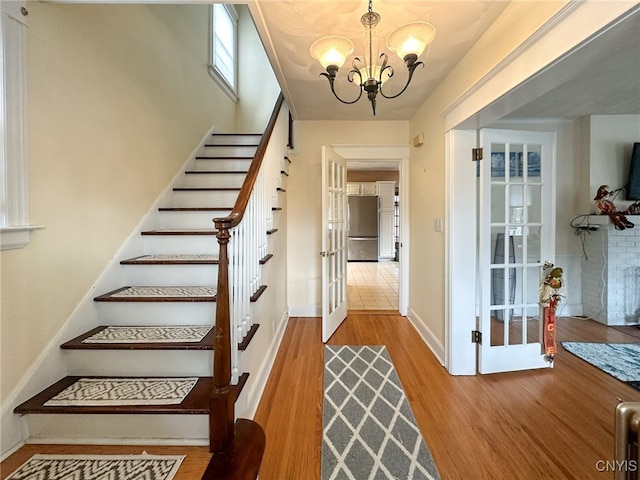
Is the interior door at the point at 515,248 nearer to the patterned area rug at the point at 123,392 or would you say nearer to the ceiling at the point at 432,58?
the ceiling at the point at 432,58

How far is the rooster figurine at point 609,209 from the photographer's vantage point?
294 cm

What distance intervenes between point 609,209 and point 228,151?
4422 mm

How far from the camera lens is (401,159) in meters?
3.30

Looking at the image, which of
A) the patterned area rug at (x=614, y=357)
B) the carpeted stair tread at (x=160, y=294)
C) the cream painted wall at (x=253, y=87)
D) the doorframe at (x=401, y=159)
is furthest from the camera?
the cream painted wall at (x=253, y=87)

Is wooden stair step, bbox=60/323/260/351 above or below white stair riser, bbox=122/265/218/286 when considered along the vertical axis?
below

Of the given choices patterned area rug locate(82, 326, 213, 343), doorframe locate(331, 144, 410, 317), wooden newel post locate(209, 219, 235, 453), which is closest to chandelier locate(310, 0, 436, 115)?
wooden newel post locate(209, 219, 235, 453)

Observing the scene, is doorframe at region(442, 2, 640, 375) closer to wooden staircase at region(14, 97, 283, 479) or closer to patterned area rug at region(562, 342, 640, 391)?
patterned area rug at region(562, 342, 640, 391)

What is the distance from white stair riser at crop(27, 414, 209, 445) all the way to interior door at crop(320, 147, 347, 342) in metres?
1.58

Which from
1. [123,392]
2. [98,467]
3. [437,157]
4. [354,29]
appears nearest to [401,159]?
[437,157]

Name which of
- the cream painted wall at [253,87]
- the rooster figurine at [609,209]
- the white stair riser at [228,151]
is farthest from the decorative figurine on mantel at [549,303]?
the cream painted wall at [253,87]

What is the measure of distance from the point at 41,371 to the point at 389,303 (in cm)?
363

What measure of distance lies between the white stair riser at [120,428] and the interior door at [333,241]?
1577 millimetres

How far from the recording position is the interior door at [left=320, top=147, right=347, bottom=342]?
8.86 feet

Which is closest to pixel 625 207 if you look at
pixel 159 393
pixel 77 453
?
pixel 159 393
